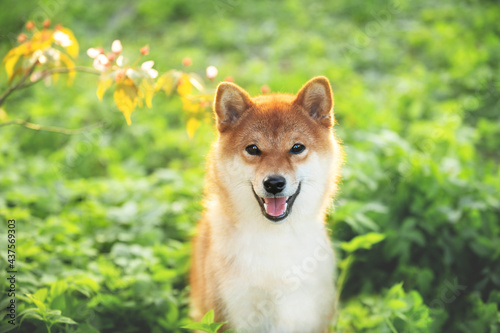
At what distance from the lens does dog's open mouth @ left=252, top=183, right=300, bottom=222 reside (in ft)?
8.48

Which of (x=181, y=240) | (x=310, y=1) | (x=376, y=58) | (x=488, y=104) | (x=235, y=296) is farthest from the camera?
(x=310, y=1)

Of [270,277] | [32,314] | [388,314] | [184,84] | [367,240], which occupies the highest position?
[184,84]

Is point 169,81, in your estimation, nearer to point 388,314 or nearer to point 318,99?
point 318,99

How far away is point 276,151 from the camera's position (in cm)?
270

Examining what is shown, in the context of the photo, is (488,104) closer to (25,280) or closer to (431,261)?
(431,261)

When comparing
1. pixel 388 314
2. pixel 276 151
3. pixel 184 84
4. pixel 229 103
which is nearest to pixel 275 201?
pixel 276 151

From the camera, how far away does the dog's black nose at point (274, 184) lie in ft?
8.21

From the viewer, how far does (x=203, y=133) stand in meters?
5.71

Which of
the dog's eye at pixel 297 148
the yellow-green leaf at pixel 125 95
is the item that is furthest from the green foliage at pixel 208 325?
the yellow-green leaf at pixel 125 95

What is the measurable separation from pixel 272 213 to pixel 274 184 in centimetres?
20

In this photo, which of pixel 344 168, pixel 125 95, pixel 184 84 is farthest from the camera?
pixel 344 168

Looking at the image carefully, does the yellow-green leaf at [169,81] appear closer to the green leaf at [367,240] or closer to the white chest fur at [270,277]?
the white chest fur at [270,277]

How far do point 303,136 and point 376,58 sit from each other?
Result: 4736 millimetres

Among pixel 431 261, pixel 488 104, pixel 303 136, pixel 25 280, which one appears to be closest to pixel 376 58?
pixel 488 104
